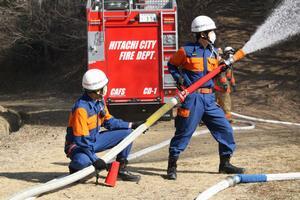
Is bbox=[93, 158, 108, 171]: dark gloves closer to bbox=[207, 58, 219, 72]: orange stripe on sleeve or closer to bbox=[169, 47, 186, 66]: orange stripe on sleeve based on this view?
bbox=[169, 47, 186, 66]: orange stripe on sleeve

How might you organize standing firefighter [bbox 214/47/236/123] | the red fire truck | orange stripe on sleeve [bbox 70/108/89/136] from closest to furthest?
1. orange stripe on sleeve [bbox 70/108/89/136]
2. standing firefighter [bbox 214/47/236/123]
3. the red fire truck

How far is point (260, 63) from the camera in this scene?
713 inches

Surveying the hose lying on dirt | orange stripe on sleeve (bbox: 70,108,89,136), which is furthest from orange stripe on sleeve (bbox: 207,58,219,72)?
orange stripe on sleeve (bbox: 70,108,89,136)

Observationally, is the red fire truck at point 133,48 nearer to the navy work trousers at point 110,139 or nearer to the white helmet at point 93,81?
the navy work trousers at point 110,139

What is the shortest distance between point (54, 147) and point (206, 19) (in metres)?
4.10

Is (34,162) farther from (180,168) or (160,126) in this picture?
(160,126)

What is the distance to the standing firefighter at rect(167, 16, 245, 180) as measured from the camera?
7.08m

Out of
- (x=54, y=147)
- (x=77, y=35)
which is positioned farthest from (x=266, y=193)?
(x=77, y=35)

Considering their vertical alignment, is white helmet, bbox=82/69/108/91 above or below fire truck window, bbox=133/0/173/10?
below

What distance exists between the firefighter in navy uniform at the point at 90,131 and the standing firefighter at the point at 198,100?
56cm

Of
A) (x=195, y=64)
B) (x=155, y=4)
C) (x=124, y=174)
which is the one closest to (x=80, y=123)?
(x=124, y=174)

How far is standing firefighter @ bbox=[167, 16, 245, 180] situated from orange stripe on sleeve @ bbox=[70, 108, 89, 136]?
1149mm

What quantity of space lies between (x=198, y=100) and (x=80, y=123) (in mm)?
1465

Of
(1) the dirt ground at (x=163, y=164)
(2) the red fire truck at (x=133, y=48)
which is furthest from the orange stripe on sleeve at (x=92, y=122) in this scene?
(2) the red fire truck at (x=133, y=48)
